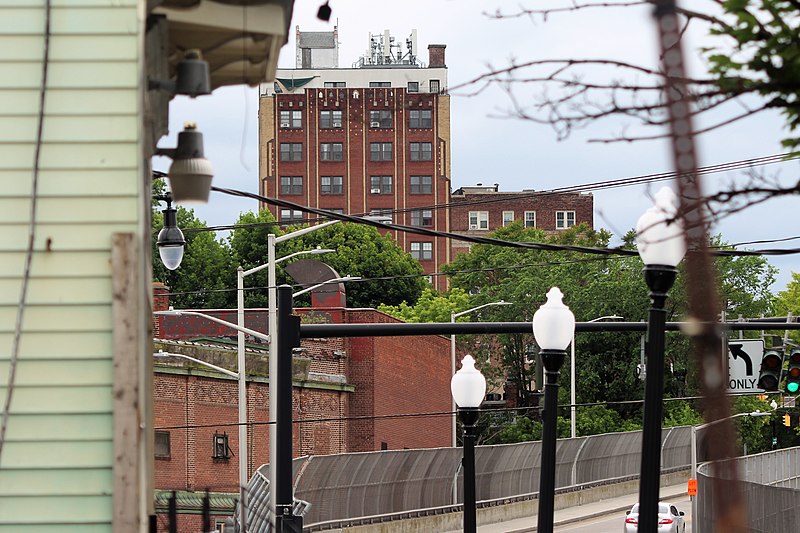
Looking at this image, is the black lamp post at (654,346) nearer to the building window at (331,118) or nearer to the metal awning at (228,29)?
the metal awning at (228,29)

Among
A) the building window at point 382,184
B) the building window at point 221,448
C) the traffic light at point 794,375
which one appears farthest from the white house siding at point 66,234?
the building window at point 382,184

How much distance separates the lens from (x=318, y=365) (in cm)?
5019

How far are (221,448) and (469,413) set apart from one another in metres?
31.7

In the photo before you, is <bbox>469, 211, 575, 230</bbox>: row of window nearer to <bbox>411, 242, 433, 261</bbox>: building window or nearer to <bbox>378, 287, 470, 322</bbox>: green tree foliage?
<bbox>411, 242, 433, 261</bbox>: building window

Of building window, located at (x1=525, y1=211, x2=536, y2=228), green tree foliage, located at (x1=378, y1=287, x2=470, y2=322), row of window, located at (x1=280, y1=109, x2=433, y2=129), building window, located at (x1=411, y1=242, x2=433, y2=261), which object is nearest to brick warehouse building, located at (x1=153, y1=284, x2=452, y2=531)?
green tree foliage, located at (x1=378, y1=287, x2=470, y2=322)

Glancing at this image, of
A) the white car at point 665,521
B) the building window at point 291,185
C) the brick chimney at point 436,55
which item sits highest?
the brick chimney at point 436,55

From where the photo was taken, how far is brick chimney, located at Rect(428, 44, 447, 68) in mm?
125650

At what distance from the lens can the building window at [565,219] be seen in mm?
120000

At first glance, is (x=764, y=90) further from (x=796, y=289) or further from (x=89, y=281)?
(x=796, y=289)

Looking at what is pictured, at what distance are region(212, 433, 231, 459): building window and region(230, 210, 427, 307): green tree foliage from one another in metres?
40.8

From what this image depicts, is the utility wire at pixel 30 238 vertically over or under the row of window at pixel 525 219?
under

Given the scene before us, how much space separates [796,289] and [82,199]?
88.6 meters

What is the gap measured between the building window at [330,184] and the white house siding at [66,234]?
106571 millimetres

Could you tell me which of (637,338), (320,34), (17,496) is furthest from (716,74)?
(320,34)
